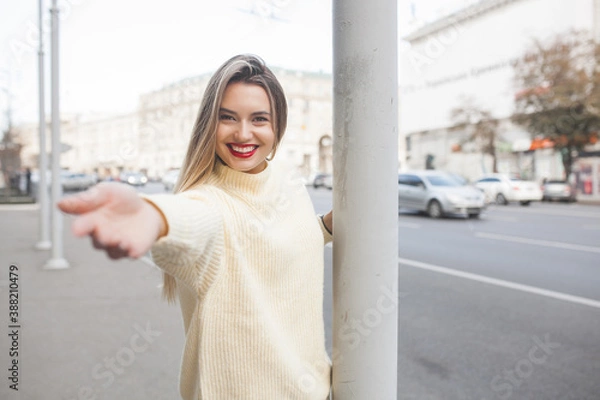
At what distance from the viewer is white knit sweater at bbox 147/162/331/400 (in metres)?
1.00

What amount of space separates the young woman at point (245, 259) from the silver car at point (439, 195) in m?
13.0

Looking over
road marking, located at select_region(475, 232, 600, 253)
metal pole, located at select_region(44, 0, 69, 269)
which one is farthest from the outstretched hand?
road marking, located at select_region(475, 232, 600, 253)

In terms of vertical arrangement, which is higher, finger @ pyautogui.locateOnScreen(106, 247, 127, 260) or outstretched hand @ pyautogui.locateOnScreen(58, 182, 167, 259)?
outstretched hand @ pyautogui.locateOnScreen(58, 182, 167, 259)

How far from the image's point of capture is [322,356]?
4.19ft

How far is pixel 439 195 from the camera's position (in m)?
14.1

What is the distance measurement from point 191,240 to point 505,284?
19.3 feet

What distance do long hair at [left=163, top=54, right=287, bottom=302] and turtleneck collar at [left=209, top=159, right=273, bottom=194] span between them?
19 millimetres

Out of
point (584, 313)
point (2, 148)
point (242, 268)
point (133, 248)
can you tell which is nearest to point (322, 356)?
point (242, 268)

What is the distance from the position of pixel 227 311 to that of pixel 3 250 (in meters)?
9.22

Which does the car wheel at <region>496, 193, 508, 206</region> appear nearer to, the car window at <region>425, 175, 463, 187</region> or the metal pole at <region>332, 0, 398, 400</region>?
the car window at <region>425, 175, 463, 187</region>

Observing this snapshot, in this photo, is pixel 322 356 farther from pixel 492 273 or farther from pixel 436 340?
pixel 492 273

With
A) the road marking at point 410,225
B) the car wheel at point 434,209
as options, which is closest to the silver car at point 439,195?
the car wheel at point 434,209

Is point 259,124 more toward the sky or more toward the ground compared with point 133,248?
more toward the sky

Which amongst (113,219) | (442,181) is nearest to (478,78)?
(442,181)
